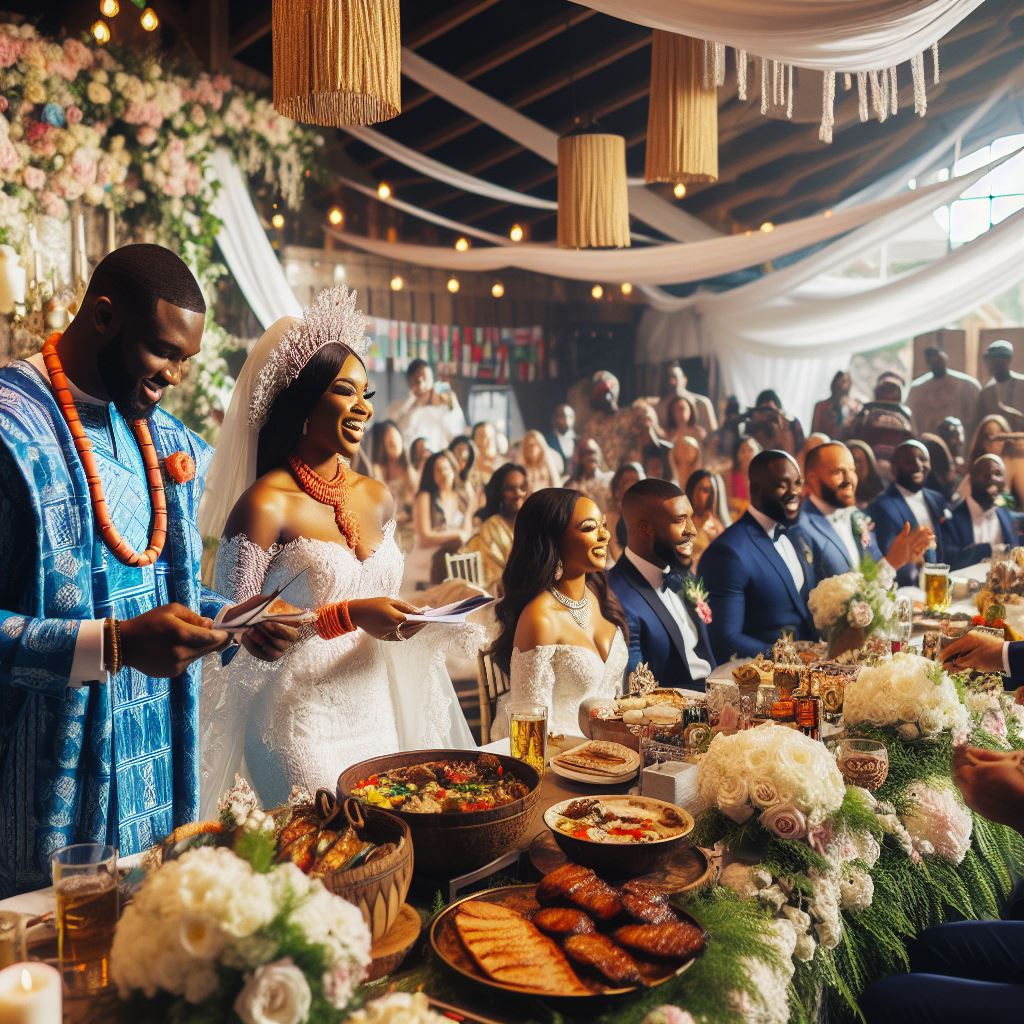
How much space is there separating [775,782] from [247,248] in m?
4.93

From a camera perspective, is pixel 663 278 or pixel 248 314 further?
pixel 663 278

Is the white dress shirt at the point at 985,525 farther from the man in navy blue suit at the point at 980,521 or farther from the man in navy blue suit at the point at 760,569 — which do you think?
the man in navy blue suit at the point at 760,569

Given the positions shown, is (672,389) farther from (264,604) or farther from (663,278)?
(264,604)

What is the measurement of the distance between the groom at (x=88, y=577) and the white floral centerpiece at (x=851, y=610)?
2.39 m

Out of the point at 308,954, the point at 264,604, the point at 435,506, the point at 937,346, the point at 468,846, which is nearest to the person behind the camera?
the point at 308,954

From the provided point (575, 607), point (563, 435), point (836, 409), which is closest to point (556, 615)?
point (575, 607)

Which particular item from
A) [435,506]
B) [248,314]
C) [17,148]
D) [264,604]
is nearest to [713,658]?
[435,506]

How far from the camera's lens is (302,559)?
10.4ft

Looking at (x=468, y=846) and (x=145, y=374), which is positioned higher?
(x=145, y=374)

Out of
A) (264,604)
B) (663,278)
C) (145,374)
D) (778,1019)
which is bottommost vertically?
(778,1019)

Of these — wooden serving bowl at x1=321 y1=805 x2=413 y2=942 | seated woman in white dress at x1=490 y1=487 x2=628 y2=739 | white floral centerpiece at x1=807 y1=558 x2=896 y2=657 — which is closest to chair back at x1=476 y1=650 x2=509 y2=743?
seated woman in white dress at x1=490 y1=487 x2=628 y2=739

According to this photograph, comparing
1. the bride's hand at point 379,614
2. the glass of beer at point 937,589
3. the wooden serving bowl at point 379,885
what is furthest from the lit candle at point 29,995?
the glass of beer at point 937,589

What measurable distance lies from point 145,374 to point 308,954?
1.51 m

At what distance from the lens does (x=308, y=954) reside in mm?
1253
